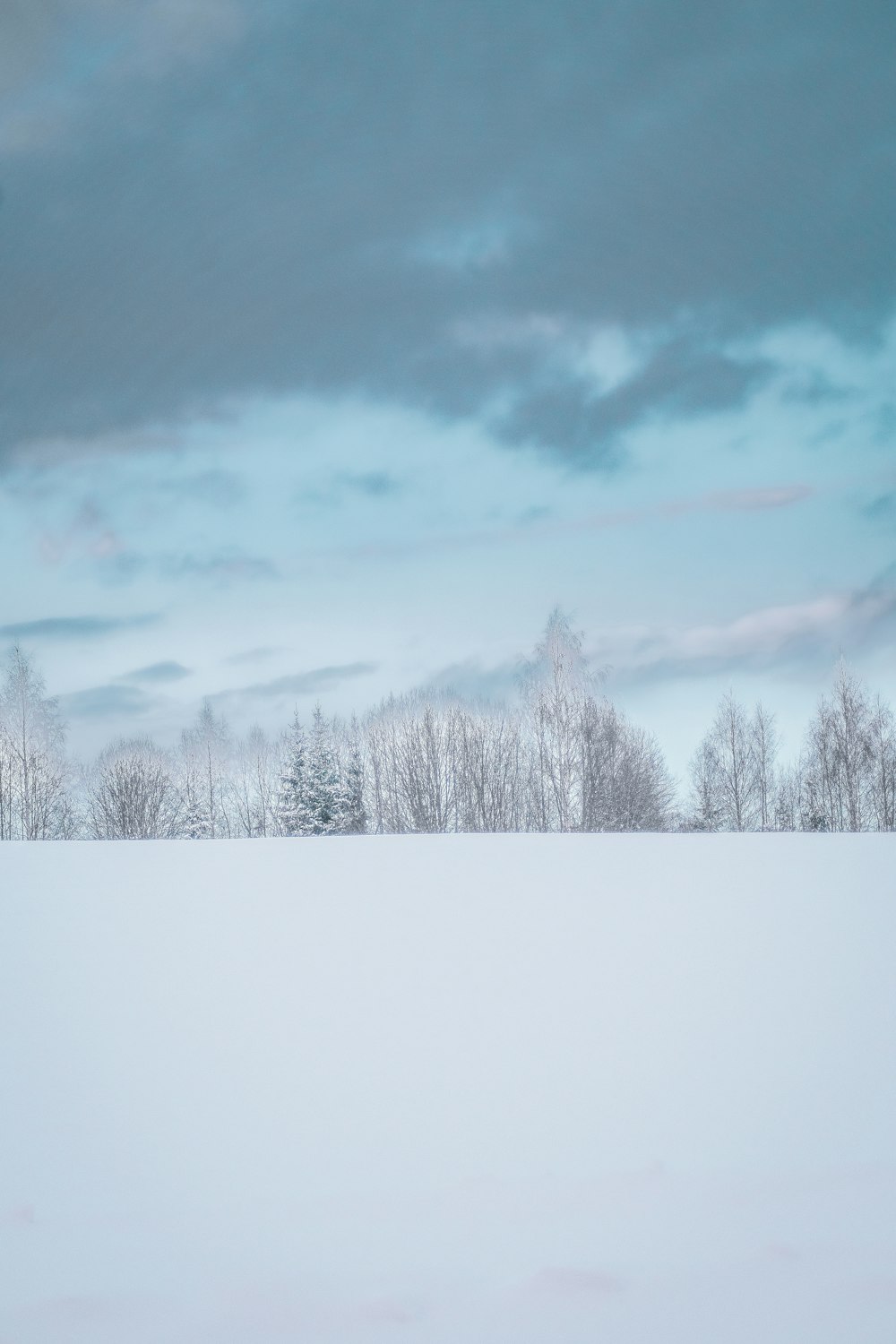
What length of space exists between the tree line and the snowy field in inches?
705

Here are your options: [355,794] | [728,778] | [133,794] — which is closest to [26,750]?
[133,794]

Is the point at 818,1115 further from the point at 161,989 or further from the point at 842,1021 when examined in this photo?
the point at 161,989

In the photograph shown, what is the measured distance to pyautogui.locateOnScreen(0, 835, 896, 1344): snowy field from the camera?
175 cm

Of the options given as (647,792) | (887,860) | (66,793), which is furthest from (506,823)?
(887,860)

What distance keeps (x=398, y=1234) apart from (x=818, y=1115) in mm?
1263

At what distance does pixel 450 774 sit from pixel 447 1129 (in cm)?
2634

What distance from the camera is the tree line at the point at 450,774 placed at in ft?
73.7

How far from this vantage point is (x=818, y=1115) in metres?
2.53

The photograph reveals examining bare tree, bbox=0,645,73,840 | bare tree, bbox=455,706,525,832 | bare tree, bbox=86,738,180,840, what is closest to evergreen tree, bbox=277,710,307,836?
bare tree, bbox=86,738,180,840

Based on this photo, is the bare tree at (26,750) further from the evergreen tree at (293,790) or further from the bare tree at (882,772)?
the bare tree at (882,772)

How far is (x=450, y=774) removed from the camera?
2875 cm

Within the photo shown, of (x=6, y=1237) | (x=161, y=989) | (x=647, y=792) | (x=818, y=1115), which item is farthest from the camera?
(x=647, y=792)

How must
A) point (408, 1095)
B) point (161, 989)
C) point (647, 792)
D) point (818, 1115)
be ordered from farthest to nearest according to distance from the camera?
point (647, 792)
point (161, 989)
point (408, 1095)
point (818, 1115)

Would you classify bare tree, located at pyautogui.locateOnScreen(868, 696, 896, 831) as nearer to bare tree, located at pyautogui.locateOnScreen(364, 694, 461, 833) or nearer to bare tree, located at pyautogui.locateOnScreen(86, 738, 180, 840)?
bare tree, located at pyautogui.locateOnScreen(364, 694, 461, 833)
